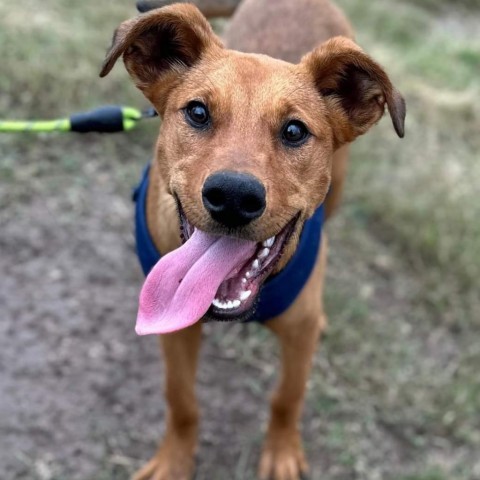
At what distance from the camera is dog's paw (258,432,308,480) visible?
3922 mm

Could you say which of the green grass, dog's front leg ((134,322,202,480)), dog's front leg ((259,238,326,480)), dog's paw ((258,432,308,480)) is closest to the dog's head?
dog's front leg ((259,238,326,480))

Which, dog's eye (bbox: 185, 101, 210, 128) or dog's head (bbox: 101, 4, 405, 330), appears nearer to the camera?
dog's head (bbox: 101, 4, 405, 330)

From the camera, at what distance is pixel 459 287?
16.8ft

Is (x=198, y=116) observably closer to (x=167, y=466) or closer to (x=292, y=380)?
(x=292, y=380)

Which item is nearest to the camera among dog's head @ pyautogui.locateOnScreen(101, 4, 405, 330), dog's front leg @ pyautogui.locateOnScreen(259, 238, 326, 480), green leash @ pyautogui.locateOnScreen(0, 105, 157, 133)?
dog's head @ pyautogui.locateOnScreen(101, 4, 405, 330)

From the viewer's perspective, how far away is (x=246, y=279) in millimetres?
2781

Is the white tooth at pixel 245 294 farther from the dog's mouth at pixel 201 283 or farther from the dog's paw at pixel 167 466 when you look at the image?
the dog's paw at pixel 167 466

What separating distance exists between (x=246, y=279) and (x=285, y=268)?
45 centimetres

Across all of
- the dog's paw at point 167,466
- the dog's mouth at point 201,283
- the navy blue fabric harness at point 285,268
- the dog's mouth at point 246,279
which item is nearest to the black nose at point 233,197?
the dog's mouth at point 201,283

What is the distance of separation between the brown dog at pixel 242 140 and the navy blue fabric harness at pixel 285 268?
49 millimetres

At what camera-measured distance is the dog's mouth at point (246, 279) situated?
2.71 metres

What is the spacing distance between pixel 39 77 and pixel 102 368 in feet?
8.52

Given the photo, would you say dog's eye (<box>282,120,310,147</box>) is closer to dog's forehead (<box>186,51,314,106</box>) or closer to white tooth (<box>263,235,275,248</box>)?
dog's forehead (<box>186,51,314,106</box>)

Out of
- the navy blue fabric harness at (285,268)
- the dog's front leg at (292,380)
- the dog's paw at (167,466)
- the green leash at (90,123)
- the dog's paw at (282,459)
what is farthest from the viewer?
the dog's paw at (282,459)
